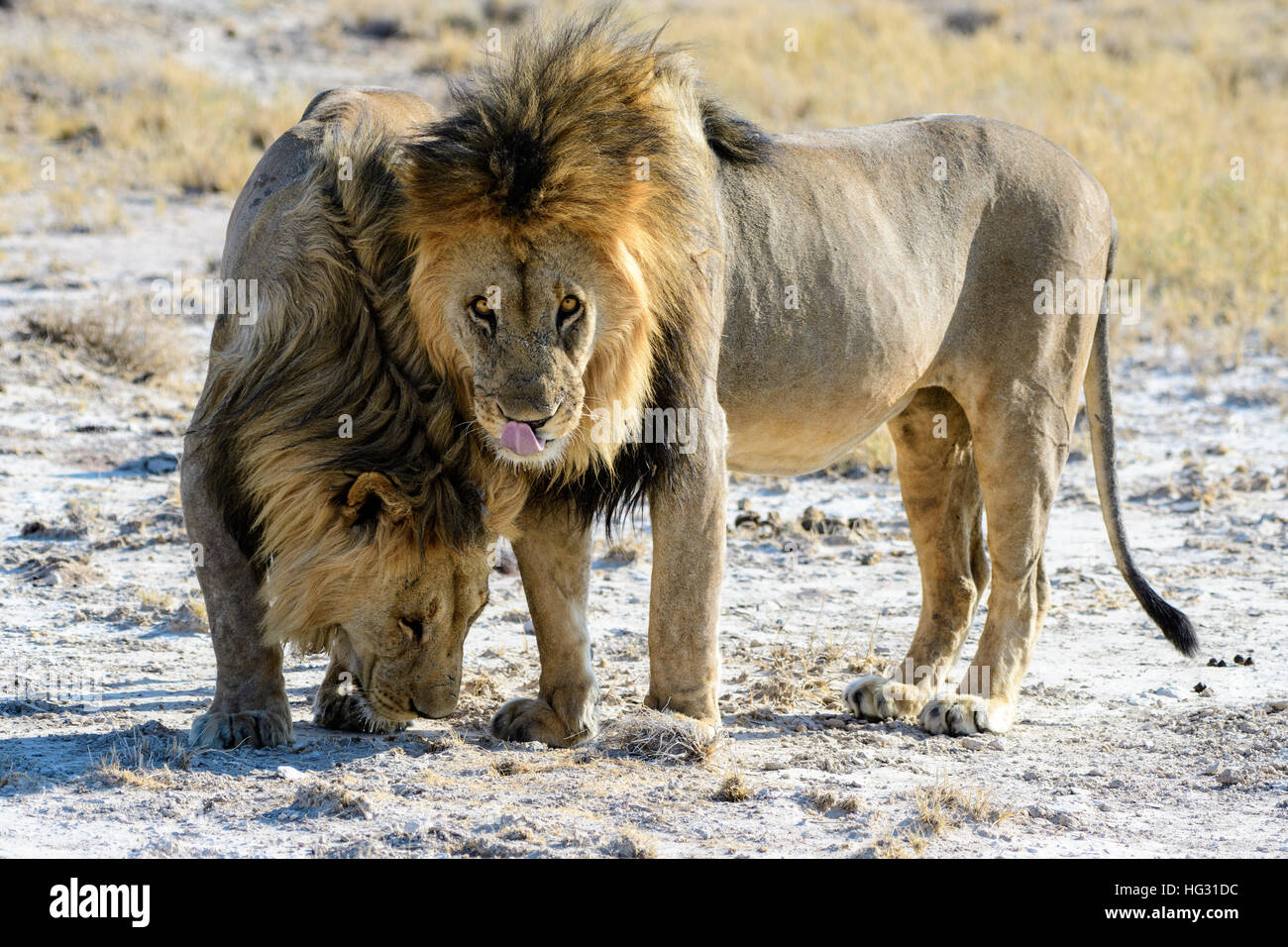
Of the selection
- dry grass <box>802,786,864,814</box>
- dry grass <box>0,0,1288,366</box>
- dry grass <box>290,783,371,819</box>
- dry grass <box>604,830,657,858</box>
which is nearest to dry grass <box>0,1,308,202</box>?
dry grass <box>0,0,1288,366</box>

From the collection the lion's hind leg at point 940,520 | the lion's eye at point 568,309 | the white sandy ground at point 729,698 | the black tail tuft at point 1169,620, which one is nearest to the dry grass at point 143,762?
the white sandy ground at point 729,698

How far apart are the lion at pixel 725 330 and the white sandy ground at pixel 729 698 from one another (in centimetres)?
29

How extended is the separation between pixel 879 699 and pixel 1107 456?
1225 mm

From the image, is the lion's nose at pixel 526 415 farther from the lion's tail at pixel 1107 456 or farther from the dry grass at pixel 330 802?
the lion's tail at pixel 1107 456

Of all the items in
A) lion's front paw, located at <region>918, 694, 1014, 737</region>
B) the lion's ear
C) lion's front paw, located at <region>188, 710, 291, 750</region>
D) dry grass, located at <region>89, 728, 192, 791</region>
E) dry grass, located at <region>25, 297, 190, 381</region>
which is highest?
dry grass, located at <region>25, 297, 190, 381</region>

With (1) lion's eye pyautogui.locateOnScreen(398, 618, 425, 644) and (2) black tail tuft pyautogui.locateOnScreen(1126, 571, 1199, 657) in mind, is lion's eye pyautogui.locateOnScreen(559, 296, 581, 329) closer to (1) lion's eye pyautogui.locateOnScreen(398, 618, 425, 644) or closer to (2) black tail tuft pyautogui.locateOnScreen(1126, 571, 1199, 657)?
(1) lion's eye pyautogui.locateOnScreen(398, 618, 425, 644)

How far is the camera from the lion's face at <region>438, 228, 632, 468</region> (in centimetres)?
348

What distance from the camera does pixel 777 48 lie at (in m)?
18.4

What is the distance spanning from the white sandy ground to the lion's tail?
33 cm

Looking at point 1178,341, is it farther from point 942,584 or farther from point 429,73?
point 429,73

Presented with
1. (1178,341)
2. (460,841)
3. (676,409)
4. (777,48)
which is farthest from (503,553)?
(777,48)

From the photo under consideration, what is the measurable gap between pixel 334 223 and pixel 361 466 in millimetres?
568

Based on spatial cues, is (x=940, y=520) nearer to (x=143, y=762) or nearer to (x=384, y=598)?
(x=384, y=598)

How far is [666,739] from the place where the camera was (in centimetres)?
427
